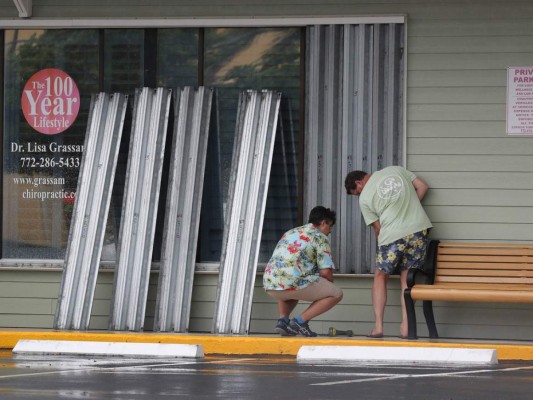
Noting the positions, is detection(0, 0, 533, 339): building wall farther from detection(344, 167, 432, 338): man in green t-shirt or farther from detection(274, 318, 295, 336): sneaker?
detection(274, 318, 295, 336): sneaker

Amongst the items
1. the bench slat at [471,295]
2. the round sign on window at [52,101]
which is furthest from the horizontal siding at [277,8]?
the bench slat at [471,295]

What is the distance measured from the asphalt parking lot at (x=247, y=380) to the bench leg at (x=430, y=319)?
1763mm

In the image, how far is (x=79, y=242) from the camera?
48.2 feet

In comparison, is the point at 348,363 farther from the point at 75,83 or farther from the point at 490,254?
the point at 75,83

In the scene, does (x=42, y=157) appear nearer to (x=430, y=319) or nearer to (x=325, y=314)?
(x=325, y=314)

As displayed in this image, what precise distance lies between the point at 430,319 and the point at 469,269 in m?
0.67

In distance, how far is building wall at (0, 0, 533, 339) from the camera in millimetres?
14227

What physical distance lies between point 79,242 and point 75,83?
1745mm

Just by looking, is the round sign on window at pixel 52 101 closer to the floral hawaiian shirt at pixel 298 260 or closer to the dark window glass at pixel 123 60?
the dark window glass at pixel 123 60

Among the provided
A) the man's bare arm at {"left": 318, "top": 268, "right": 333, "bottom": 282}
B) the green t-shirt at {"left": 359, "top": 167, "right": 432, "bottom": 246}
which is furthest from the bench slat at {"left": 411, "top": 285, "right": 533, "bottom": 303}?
the man's bare arm at {"left": 318, "top": 268, "right": 333, "bottom": 282}

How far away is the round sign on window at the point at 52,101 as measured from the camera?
49.6 ft

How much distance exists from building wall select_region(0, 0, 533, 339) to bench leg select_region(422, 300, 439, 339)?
1.04 ft

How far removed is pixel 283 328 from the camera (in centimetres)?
1389

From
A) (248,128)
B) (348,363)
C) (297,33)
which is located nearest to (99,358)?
(348,363)
